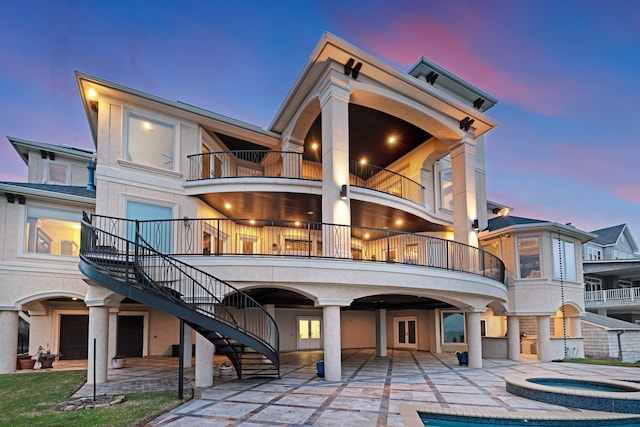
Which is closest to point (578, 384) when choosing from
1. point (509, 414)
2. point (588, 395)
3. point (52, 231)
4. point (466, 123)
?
point (588, 395)

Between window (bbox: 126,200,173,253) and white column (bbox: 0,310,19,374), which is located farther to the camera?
white column (bbox: 0,310,19,374)

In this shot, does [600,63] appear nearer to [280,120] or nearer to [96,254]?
[280,120]

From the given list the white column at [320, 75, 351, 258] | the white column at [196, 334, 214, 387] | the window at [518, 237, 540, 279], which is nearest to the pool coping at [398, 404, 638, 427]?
the white column at [320, 75, 351, 258]

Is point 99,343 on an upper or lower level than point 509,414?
upper

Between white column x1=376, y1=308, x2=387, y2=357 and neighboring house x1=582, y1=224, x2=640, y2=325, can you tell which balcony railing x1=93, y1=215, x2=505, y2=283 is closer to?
white column x1=376, y1=308, x2=387, y2=357

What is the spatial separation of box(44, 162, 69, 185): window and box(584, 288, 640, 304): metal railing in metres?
35.4

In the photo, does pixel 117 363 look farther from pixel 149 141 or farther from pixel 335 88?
pixel 335 88

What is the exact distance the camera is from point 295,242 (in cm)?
1877

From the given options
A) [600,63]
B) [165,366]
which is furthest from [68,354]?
[600,63]

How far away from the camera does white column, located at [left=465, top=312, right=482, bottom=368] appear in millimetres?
14977

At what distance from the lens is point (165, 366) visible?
16016 millimetres

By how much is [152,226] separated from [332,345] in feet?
24.4

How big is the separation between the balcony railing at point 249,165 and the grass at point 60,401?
307 inches

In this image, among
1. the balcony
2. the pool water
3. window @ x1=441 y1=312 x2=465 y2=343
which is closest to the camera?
the pool water
